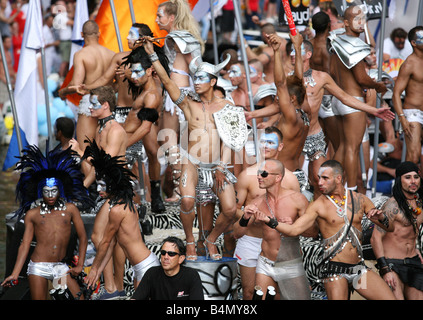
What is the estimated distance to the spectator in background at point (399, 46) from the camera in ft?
41.2

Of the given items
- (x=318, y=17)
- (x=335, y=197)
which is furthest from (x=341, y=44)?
(x=335, y=197)

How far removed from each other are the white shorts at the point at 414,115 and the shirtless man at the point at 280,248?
2.71m

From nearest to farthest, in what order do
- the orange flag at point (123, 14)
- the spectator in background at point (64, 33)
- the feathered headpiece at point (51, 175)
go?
1. the feathered headpiece at point (51, 175)
2. the orange flag at point (123, 14)
3. the spectator in background at point (64, 33)

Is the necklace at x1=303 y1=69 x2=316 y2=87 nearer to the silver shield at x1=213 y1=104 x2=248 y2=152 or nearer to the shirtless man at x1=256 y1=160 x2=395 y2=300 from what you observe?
the silver shield at x1=213 y1=104 x2=248 y2=152

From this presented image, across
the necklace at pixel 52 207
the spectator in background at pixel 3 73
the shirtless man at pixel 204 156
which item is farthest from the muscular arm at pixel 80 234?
the spectator in background at pixel 3 73

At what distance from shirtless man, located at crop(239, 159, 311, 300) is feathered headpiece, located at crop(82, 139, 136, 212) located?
1.24 meters

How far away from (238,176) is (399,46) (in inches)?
219

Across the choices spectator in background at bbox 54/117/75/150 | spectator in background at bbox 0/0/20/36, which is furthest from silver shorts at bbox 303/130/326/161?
spectator in background at bbox 0/0/20/36

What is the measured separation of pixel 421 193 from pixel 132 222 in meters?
2.83

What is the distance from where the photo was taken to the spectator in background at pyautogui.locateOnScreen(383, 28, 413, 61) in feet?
41.2

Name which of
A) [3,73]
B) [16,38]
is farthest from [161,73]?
[16,38]

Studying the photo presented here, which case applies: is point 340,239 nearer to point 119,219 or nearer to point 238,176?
point 238,176

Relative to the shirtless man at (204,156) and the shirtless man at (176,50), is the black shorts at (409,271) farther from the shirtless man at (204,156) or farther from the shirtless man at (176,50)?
the shirtless man at (176,50)

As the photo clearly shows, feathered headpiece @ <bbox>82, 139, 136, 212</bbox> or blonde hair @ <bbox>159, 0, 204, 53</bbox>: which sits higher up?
blonde hair @ <bbox>159, 0, 204, 53</bbox>
